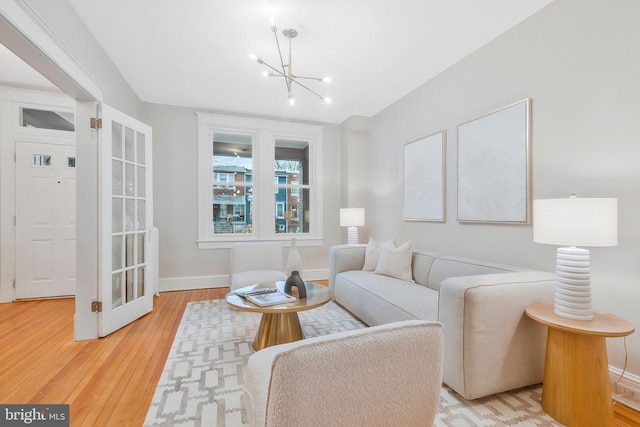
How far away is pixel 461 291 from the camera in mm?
1627

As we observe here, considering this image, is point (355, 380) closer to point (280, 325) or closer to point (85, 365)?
point (280, 325)

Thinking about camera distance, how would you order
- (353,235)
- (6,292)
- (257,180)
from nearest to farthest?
(6,292), (353,235), (257,180)

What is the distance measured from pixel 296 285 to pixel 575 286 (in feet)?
5.73

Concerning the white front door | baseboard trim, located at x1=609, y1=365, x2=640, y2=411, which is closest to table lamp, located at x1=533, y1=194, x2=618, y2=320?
baseboard trim, located at x1=609, y1=365, x2=640, y2=411

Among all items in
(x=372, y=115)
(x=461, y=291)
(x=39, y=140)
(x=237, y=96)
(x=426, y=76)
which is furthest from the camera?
(x=372, y=115)

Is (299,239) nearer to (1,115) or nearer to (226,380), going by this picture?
(226,380)

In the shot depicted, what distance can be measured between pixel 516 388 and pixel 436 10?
2709 mm

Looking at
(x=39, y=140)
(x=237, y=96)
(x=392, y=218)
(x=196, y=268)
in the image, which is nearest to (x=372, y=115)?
(x=392, y=218)

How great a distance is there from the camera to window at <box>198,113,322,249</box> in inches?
168

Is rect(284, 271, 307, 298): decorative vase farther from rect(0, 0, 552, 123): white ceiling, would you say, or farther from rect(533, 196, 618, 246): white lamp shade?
rect(0, 0, 552, 123): white ceiling

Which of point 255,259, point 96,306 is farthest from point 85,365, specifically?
point 255,259

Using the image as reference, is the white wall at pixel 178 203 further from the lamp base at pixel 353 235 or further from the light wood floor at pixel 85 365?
the lamp base at pixel 353 235

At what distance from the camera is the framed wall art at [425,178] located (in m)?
3.15

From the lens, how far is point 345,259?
3.41 meters
